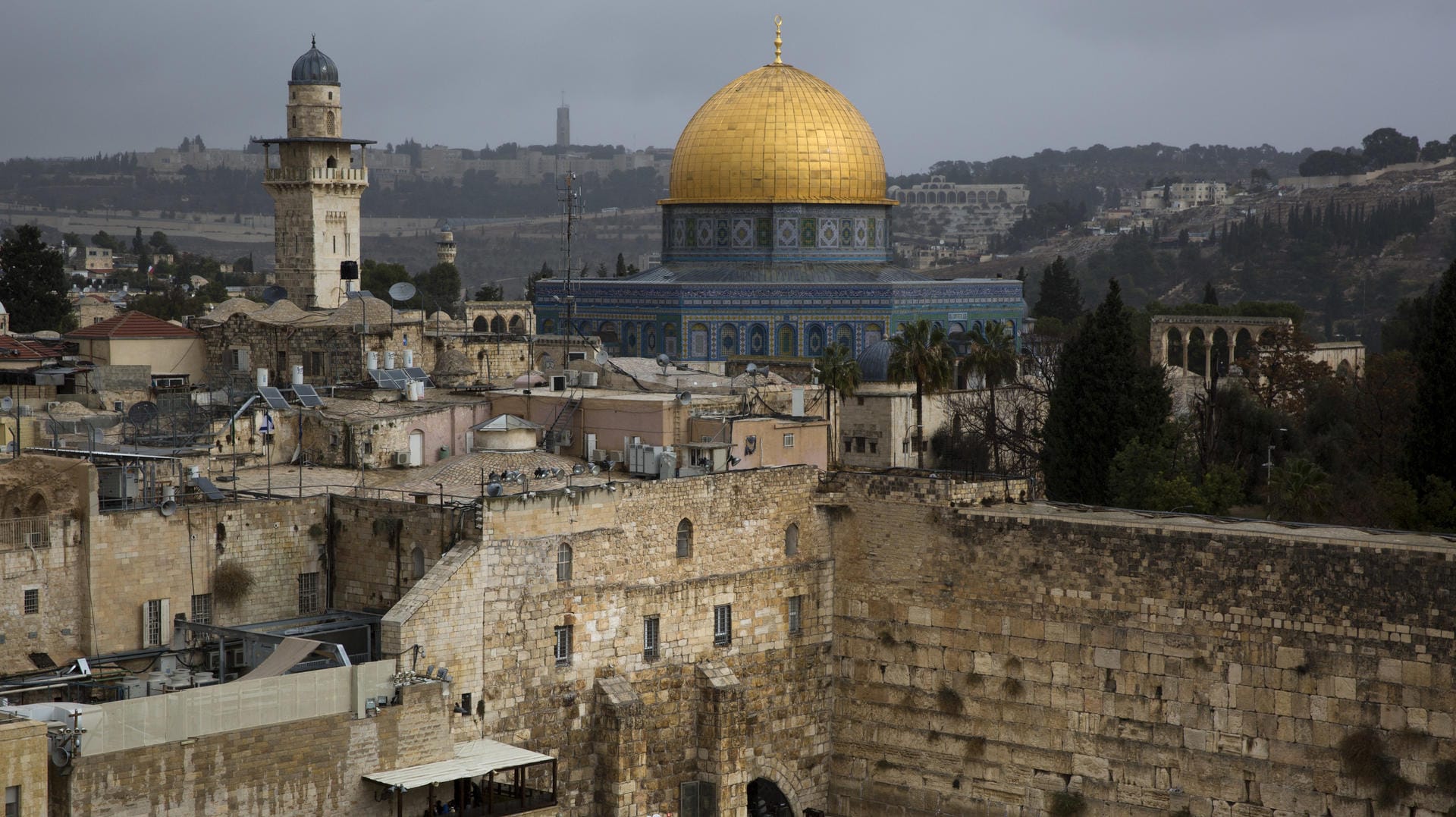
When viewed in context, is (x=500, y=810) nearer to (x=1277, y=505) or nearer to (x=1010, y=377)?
(x=1277, y=505)

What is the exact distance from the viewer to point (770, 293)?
4419 cm

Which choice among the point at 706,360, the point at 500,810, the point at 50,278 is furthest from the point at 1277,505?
the point at 50,278

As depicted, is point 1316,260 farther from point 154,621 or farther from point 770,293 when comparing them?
point 154,621

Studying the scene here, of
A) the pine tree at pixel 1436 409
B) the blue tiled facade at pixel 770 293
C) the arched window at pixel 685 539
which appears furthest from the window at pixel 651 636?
the blue tiled facade at pixel 770 293

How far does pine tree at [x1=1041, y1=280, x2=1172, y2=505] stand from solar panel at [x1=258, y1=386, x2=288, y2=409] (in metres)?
11.3

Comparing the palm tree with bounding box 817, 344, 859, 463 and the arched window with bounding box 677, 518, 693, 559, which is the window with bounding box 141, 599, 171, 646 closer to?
the arched window with bounding box 677, 518, 693, 559

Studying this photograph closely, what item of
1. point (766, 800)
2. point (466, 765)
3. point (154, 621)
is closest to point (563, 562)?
point (466, 765)

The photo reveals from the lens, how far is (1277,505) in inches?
1161

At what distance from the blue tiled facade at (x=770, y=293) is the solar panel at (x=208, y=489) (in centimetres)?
2147

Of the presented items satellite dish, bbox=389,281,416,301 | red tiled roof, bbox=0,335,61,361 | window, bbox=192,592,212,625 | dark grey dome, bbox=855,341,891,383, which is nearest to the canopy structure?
window, bbox=192,592,212,625

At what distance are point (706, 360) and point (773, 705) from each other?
20.1 metres

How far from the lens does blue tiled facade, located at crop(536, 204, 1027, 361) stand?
4419cm

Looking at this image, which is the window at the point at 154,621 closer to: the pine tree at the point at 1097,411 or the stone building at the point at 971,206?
the pine tree at the point at 1097,411

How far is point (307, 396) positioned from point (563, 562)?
20.3 ft
